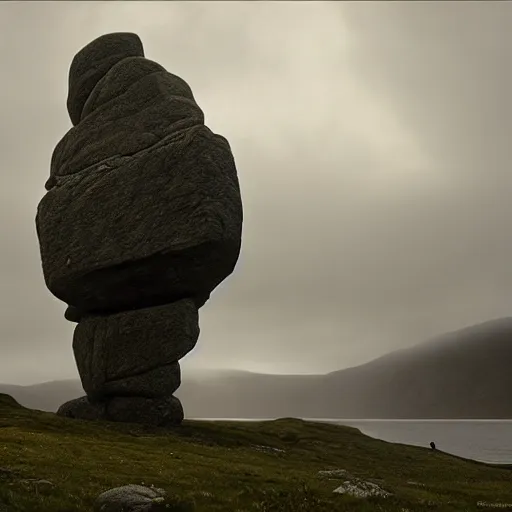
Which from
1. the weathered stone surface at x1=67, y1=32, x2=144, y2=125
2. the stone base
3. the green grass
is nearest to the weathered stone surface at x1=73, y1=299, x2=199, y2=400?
the stone base

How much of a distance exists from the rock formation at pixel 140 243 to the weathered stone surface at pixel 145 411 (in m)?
0.10

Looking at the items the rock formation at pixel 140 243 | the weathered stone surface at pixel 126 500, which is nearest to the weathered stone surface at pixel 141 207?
the rock formation at pixel 140 243

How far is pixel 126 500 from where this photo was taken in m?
26.9

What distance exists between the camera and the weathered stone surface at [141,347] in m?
58.8

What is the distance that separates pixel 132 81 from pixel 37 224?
19230 mm

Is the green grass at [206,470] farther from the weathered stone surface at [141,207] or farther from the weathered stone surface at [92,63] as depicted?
the weathered stone surface at [92,63]

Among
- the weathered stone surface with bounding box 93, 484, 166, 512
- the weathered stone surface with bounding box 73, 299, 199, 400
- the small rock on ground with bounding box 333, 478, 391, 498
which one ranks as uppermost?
the weathered stone surface with bounding box 73, 299, 199, 400

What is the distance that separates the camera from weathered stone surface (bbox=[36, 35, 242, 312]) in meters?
58.8

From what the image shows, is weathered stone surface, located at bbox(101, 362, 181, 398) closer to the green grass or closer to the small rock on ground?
the green grass

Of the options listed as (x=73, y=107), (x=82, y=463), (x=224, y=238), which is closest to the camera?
(x=82, y=463)

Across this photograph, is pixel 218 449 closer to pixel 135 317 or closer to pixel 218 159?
pixel 135 317

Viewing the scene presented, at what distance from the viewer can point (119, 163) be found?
206ft

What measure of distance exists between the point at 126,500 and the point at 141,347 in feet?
108

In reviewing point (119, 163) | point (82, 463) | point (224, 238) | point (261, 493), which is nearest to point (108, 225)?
point (119, 163)
